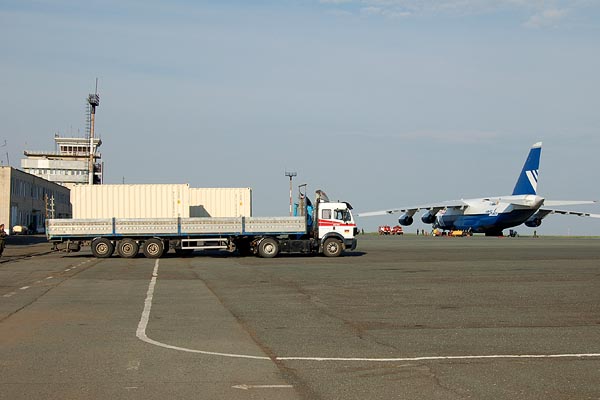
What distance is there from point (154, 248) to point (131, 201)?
22.3 ft

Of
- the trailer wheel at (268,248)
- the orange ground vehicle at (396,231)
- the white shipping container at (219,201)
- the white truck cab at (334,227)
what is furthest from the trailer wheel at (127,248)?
the orange ground vehicle at (396,231)

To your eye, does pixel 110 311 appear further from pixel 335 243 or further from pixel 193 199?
pixel 193 199

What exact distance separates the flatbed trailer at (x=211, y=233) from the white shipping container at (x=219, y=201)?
851 cm

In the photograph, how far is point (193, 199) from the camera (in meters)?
45.7

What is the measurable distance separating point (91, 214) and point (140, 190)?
3027 millimetres

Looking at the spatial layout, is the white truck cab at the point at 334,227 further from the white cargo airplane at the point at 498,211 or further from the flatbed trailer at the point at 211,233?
the white cargo airplane at the point at 498,211

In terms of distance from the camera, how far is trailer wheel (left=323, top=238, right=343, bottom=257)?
3684cm

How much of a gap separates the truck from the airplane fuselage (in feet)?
143

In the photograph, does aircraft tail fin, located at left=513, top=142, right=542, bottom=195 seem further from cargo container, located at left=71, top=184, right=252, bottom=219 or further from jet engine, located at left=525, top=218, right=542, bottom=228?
cargo container, located at left=71, top=184, right=252, bottom=219

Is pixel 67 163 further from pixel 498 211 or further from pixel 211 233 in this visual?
pixel 211 233

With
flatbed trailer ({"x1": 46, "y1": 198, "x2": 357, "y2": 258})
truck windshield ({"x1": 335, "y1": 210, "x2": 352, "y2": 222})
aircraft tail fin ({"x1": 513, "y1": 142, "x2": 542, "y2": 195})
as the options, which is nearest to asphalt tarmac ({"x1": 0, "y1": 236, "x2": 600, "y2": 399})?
flatbed trailer ({"x1": 46, "y1": 198, "x2": 357, "y2": 258})

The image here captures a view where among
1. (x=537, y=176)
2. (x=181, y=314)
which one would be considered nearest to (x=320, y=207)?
(x=181, y=314)

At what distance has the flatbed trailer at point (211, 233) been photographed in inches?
1416

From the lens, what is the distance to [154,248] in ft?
119
